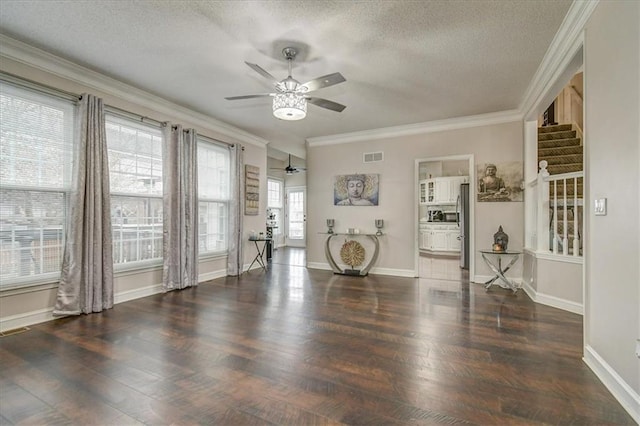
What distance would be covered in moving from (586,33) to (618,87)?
0.83m

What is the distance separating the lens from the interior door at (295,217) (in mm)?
10974

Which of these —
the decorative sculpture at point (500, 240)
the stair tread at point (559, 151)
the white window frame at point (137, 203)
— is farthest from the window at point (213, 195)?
the stair tread at point (559, 151)

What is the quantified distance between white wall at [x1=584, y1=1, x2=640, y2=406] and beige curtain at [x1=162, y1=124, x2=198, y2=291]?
15.7 feet

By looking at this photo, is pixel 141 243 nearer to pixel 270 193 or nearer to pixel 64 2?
pixel 64 2

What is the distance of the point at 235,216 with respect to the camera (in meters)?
5.83

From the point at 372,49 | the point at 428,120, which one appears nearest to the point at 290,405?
the point at 372,49

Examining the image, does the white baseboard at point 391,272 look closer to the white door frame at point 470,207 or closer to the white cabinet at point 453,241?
the white door frame at point 470,207

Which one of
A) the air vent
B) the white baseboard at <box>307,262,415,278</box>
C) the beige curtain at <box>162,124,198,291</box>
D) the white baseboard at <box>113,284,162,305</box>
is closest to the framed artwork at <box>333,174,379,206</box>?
the air vent

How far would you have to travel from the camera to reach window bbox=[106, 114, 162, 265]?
4012 millimetres

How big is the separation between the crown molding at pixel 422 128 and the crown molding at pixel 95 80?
7.14ft

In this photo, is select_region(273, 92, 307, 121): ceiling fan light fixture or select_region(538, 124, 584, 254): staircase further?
select_region(538, 124, 584, 254): staircase

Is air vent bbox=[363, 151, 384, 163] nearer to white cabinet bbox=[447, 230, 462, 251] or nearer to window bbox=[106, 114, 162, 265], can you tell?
window bbox=[106, 114, 162, 265]

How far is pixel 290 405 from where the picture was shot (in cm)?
183

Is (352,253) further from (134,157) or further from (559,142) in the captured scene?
(559,142)
